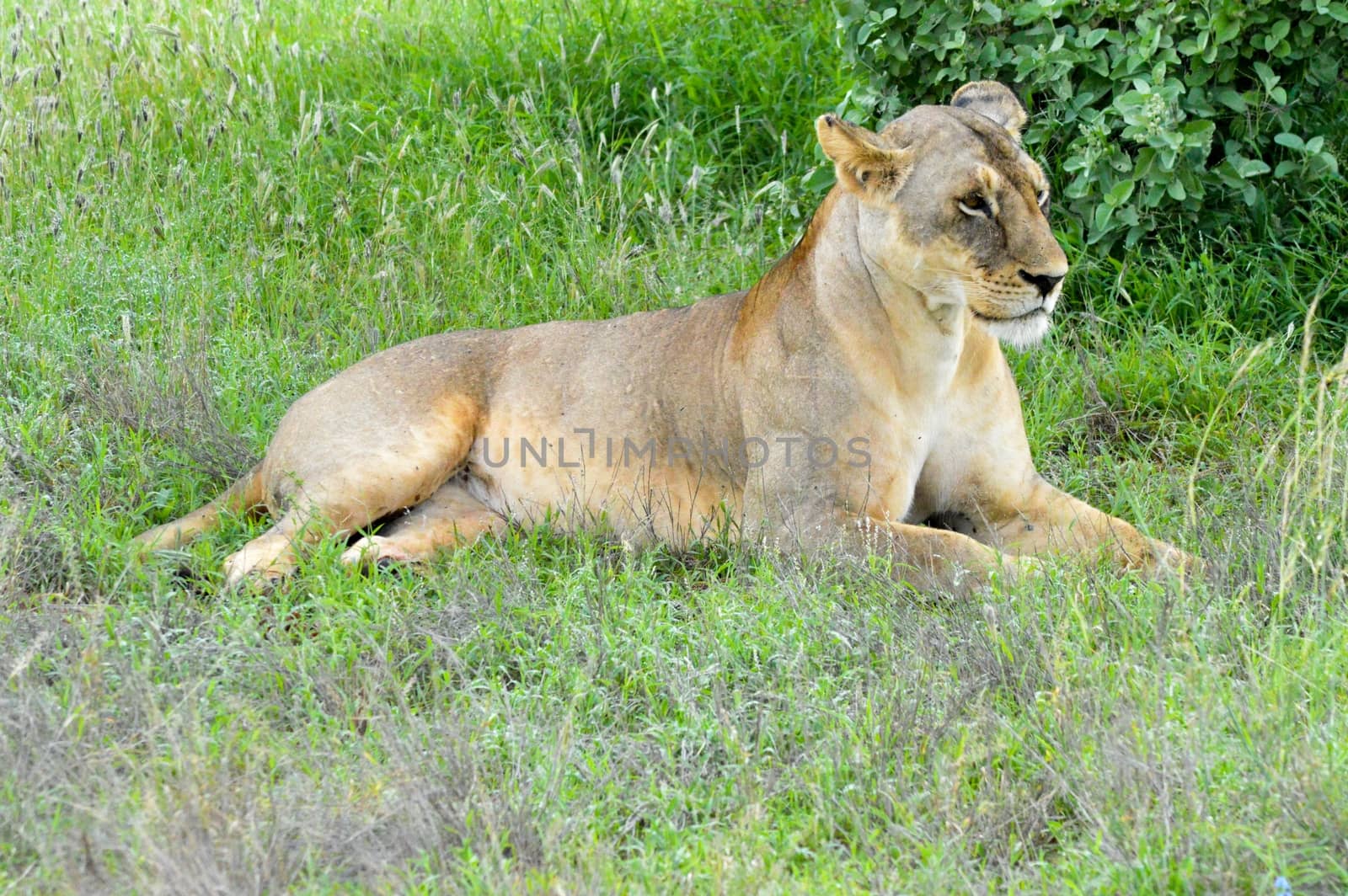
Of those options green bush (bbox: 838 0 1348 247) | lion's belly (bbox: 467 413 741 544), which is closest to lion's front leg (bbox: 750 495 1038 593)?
lion's belly (bbox: 467 413 741 544)

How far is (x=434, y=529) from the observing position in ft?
14.6

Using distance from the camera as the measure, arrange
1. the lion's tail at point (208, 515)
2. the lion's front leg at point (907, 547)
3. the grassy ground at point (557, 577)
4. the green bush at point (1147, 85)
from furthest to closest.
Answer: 1. the green bush at point (1147, 85)
2. the lion's tail at point (208, 515)
3. the lion's front leg at point (907, 547)
4. the grassy ground at point (557, 577)

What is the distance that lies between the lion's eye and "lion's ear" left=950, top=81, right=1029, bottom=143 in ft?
1.55

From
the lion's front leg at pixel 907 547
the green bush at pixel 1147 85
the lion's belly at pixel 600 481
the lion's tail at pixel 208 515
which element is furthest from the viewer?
the green bush at pixel 1147 85

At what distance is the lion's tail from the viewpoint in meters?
4.18

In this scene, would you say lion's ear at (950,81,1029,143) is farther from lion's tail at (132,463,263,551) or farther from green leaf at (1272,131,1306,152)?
lion's tail at (132,463,263,551)

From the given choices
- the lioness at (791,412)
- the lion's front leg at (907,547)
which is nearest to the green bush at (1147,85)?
the lioness at (791,412)

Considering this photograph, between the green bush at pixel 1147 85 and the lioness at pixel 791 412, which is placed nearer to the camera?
the lioness at pixel 791 412

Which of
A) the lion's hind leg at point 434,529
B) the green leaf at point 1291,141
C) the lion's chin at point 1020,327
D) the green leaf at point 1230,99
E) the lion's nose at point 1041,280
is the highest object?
the lion's nose at point 1041,280

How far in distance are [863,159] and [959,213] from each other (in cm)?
27

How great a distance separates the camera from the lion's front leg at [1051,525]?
3.95 meters

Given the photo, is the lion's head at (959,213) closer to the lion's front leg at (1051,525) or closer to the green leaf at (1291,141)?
the lion's front leg at (1051,525)

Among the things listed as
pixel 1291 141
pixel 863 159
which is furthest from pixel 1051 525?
pixel 1291 141

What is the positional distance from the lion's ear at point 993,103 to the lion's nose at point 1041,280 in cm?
56
